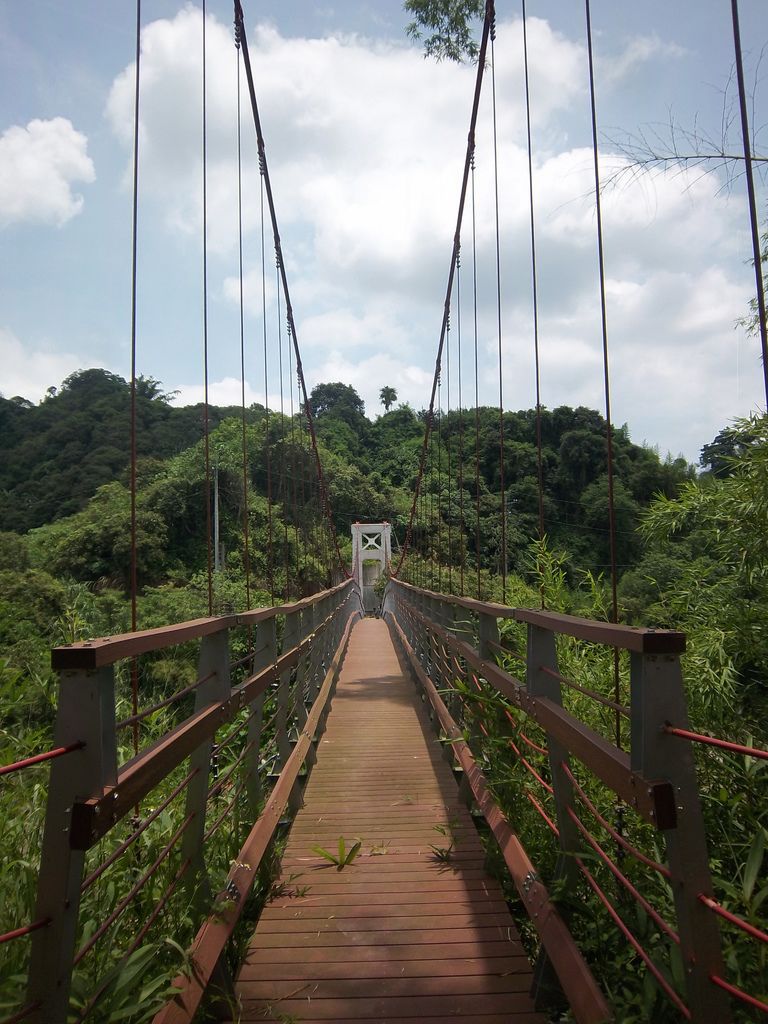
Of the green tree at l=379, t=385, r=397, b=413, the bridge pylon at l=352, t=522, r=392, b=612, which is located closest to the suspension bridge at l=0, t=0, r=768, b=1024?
the bridge pylon at l=352, t=522, r=392, b=612

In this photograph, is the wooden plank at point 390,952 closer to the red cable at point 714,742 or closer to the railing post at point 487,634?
the railing post at point 487,634

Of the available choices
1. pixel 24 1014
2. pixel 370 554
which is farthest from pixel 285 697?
pixel 370 554

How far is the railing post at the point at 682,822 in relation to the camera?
38.6 inches

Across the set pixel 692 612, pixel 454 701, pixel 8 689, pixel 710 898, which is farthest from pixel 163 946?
pixel 692 612

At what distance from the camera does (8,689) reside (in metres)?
2.92

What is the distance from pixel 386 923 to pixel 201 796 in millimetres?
757

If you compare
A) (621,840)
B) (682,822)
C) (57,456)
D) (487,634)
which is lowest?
(621,840)

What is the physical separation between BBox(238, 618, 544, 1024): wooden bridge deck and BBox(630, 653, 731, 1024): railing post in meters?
0.69

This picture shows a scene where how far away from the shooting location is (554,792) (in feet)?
5.53

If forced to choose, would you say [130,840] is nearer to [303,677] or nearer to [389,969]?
[389,969]

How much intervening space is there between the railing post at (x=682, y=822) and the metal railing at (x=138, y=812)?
77 cm

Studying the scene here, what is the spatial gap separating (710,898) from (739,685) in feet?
11.5

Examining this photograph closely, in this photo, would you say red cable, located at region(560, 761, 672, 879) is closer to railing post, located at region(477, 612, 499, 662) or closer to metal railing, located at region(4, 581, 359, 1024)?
metal railing, located at region(4, 581, 359, 1024)

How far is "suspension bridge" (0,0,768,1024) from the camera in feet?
3.35
